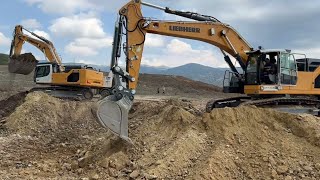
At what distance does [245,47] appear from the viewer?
1261cm

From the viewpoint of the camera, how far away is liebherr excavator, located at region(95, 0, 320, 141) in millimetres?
10656

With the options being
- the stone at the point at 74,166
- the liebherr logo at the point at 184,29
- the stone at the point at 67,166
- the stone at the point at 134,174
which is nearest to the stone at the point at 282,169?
the stone at the point at 134,174

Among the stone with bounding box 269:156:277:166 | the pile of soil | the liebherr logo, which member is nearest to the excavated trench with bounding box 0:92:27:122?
the pile of soil

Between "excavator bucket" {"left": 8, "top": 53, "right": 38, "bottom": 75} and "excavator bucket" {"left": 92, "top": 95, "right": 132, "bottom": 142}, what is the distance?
1339cm

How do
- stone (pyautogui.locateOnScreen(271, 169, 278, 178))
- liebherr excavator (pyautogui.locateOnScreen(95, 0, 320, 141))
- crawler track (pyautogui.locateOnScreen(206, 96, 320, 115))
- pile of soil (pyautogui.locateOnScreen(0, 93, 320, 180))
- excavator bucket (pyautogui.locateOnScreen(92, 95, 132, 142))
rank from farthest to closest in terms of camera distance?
crawler track (pyautogui.locateOnScreen(206, 96, 320, 115)), liebherr excavator (pyautogui.locateOnScreen(95, 0, 320, 141)), excavator bucket (pyautogui.locateOnScreen(92, 95, 132, 142)), pile of soil (pyautogui.locateOnScreen(0, 93, 320, 180)), stone (pyautogui.locateOnScreen(271, 169, 278, 178))

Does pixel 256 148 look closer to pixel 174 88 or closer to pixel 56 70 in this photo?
pixel 56 70

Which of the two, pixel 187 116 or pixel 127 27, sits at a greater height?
pixel 127 27

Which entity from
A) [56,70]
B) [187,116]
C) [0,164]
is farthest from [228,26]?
[56,70]

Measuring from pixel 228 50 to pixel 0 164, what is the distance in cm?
707

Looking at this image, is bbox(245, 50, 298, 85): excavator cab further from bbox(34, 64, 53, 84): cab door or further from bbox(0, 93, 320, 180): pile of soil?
bbox(34, 64, 53, 84): cab door

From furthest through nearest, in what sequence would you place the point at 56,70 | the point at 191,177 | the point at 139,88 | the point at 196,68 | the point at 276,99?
the point at 196,68 → the point at 139,88 → the point at 56,70 → the point at 276,99 → the point at 191,177

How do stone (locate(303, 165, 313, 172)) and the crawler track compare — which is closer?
stone (locate(303, 165, 313, 172))

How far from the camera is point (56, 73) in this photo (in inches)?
829

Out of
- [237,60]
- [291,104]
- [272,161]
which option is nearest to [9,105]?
[237,60]
